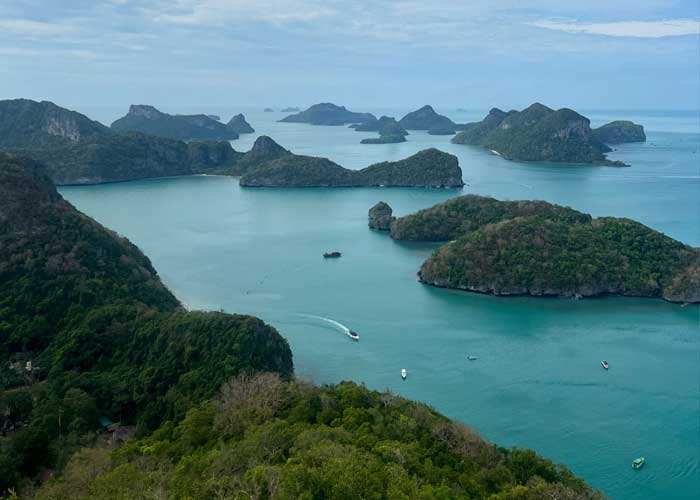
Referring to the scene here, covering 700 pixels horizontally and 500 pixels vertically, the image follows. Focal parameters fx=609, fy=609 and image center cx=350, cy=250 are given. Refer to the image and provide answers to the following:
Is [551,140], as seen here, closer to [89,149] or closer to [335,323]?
[89,149]

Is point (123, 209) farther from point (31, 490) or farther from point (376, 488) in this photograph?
point (376, 488)

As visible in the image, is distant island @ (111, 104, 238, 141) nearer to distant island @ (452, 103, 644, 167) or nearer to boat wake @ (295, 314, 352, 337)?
distant island @ (452, 103, 644, 167)

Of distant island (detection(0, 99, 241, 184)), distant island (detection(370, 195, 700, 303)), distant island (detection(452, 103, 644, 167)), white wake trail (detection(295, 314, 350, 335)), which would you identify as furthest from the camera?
distant island (detection(452, 103, 644, 167))

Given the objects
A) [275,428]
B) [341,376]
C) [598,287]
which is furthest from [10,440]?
[598,287]

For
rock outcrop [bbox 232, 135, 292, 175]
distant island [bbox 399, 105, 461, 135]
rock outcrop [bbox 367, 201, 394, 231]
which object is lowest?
rock outcrop [bbox 367, 201, 394, 231]

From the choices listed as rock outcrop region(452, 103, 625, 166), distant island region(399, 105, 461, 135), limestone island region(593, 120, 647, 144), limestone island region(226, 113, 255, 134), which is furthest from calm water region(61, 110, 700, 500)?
distant island region(399, 105, 461, 135)

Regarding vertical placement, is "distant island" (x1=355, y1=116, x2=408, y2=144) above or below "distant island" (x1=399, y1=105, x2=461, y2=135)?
below
